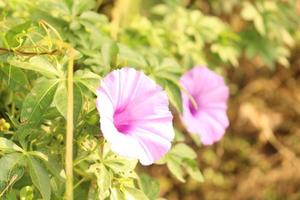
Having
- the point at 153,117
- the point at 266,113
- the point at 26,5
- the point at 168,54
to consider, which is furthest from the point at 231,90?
the point at 153,117

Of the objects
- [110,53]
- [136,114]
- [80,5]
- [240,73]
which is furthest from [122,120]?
[240,73]

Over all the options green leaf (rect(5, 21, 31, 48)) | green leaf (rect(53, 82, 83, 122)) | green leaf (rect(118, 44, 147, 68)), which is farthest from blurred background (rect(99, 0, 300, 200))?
green leaf (rect(53, 82, 83, 122))

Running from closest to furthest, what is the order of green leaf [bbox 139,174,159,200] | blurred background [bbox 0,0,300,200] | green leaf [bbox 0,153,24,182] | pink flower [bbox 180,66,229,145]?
1. green leaf [bbox 0,153,24,182]
2. green leaf [bbox 139,174,159,200]
3. pink flower [bbox 180,66,229,145]
4. blurred background [bbox 0,0,300,200]

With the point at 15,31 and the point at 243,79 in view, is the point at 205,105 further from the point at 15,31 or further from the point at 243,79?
the point at 243,79

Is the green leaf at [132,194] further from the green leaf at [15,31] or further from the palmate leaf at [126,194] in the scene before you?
the green leaf at [15,31]

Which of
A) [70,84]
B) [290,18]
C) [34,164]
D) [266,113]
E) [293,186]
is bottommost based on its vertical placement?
[293,186]

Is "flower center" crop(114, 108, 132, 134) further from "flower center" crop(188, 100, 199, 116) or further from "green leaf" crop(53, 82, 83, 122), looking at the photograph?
"flower center" crop(188, 100, 199, 116)

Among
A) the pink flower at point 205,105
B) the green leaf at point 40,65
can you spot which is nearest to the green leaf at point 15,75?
the green leaf at point 40,65

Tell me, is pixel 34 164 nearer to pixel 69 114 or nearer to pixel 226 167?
pixel 69 114
